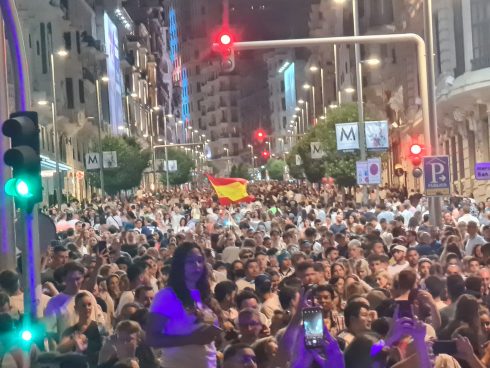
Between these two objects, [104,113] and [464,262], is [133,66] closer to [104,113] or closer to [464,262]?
[104,113]

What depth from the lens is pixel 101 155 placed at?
212ft

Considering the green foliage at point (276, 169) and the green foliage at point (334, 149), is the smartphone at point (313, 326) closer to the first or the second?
the green foliage at point (334, 149)

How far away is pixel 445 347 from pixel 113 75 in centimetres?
9561

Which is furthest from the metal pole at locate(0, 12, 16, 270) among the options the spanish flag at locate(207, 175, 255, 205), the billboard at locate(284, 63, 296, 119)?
the billboard at locate(284, 63, 296, 119)

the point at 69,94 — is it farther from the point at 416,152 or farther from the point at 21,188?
the point at 21,188

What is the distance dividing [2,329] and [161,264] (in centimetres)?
715

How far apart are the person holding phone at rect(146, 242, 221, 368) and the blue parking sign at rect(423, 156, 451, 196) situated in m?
13.6

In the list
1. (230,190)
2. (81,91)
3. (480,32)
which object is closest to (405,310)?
(230,190)

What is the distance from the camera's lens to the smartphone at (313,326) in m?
7.35

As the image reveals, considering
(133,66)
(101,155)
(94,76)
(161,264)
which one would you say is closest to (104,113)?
(94,76)

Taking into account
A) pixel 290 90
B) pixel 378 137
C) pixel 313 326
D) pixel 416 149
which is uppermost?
pixel 290 90

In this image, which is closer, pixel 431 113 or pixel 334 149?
pixel 431 113

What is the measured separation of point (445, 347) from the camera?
8836 millimetres

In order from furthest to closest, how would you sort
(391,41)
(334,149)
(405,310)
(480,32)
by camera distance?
(334,149) → (480,32) → (391,41) → (405,310)
